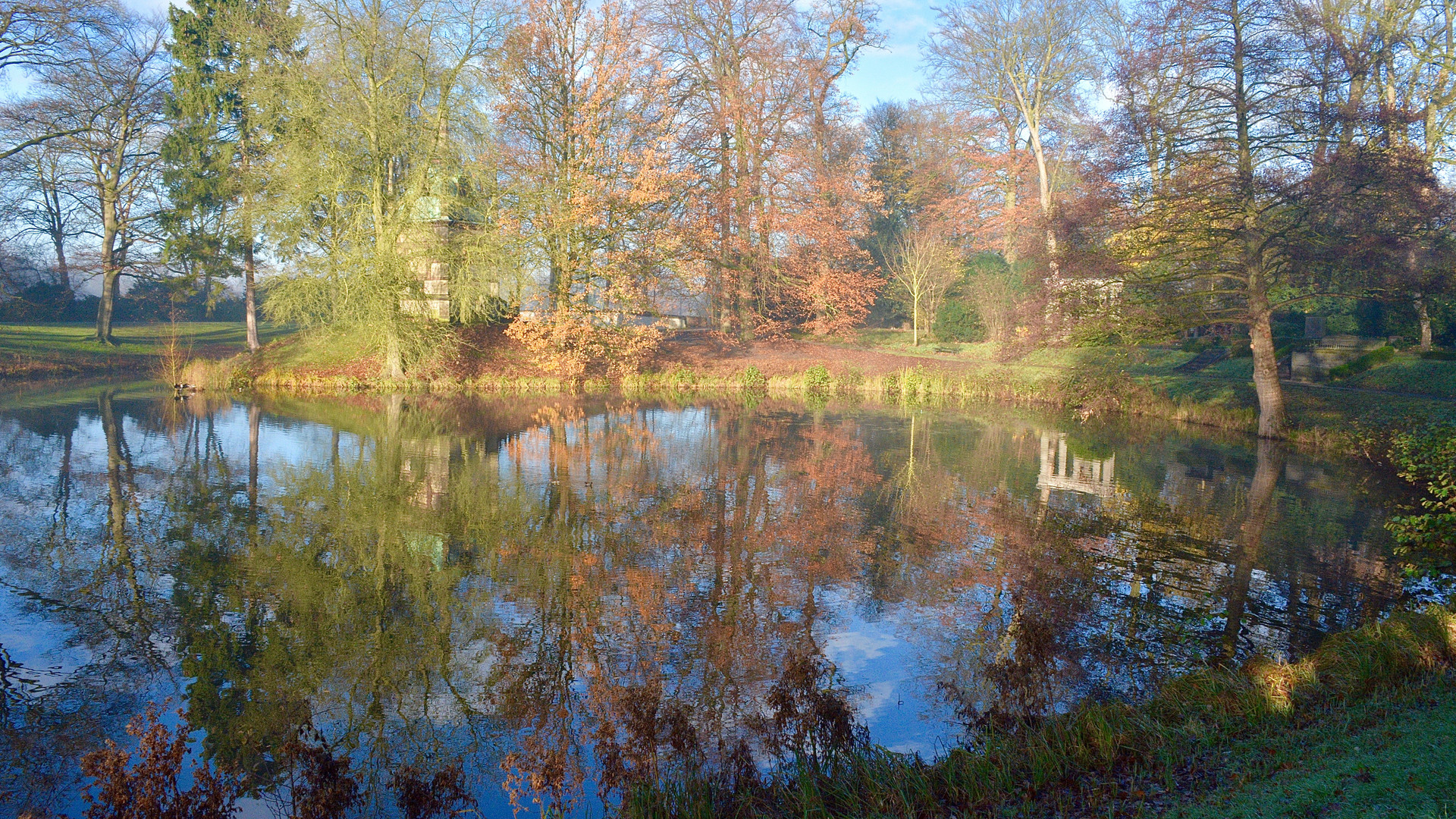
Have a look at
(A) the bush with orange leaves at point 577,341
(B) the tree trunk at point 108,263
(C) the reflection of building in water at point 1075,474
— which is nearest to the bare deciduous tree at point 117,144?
(B) the tree trunk at point 108,263

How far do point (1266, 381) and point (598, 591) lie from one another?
49.3ft

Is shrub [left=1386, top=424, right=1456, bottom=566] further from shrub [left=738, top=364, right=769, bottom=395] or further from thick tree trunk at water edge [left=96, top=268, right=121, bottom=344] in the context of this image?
thick tree trunk at water edge [left=96, top=268, right=121, bottom=344]

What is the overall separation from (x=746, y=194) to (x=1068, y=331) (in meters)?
13.9

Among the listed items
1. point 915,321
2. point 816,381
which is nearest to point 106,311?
point 816,381

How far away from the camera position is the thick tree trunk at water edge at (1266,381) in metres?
15.9

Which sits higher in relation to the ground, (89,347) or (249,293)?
(249,293)

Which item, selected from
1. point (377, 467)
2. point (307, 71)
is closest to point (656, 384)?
point (307, 71)

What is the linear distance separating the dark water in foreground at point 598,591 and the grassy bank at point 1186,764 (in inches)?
19.5

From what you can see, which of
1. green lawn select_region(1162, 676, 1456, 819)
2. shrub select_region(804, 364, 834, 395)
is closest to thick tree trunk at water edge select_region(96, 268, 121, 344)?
shrub select_region(804, 364, 834, 395)

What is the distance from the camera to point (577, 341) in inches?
953

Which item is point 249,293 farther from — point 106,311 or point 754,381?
point 754,381

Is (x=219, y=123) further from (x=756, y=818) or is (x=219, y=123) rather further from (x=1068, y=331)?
(x=756, y=818)

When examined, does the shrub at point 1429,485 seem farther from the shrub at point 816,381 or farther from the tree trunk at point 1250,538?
the shrub at point 816,381

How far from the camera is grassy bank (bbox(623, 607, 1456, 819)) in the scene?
11.2 feet
